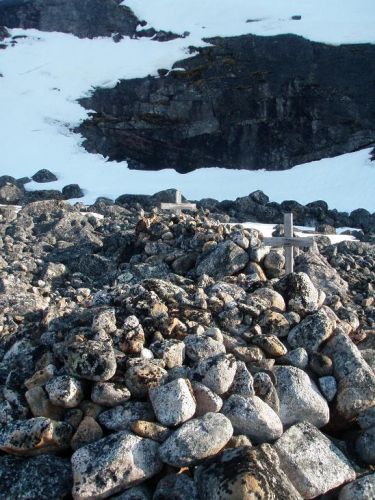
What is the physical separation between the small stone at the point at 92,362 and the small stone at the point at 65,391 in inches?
3.2

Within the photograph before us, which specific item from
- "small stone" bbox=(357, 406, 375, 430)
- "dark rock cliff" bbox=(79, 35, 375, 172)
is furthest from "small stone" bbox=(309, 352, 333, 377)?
"dark rock cliff" bbox=(79, 35, 375, 172)

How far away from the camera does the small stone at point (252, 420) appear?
3850 mm

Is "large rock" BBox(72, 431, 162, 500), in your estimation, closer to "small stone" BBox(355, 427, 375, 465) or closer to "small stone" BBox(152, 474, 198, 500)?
"small stone" BBox(152, 474, 198, 500)

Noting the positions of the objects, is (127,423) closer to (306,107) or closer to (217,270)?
(217,270)

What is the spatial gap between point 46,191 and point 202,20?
26.0 meters

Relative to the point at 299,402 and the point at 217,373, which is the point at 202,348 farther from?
the point at 299,402

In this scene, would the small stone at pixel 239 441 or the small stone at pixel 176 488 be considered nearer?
the small stone at pixel 176 488

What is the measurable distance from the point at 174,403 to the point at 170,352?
1.97 ft

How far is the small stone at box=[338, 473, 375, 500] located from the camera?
3635 millimetres

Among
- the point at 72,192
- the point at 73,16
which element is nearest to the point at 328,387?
the point at 72,192

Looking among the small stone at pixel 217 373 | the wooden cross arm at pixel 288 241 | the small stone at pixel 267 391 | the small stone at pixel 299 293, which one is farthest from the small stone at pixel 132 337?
the wooden cross arm at pixel 288 241

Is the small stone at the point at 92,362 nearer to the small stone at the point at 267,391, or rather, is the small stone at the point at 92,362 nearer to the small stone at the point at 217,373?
the small stone at the point at 217,373

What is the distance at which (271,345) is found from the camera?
181 inches

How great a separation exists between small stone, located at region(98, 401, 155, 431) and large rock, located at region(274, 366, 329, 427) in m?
1.02
